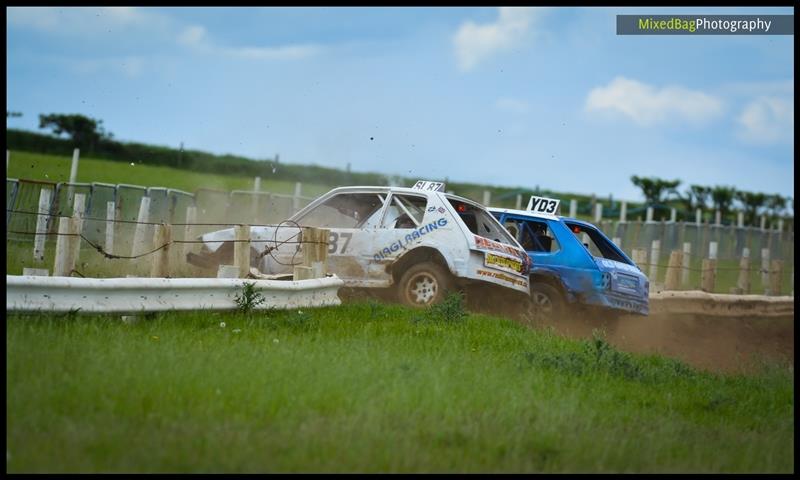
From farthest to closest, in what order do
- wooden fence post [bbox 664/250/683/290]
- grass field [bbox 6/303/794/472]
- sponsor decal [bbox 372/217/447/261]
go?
wooden fence post [bbox 664/250/683/290]
sponsor decal [bbox 372/217/447/261]
grass field [bbox 6/303/794/472]

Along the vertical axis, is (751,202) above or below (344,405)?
above

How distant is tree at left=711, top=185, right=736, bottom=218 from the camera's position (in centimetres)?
4350

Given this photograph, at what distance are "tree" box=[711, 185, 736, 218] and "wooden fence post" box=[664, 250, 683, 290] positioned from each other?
22.2 metres

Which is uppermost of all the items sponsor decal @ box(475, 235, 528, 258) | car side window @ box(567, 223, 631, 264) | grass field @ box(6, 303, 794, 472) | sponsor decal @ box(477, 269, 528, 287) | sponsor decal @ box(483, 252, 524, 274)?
car side window @ box(567, 223, 631, 264)

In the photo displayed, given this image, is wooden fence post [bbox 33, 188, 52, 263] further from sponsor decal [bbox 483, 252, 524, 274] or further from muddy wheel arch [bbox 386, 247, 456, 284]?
sponsor decal [bbox 483, 252, 524, 274]

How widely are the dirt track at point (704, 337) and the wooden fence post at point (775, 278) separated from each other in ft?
15.4

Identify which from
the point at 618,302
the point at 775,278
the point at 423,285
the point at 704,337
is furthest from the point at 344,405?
the point at 775,278

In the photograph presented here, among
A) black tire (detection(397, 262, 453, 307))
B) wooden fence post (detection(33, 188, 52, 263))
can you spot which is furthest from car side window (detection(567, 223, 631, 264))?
wooden fence post (detection(33, 188, 52, 263))

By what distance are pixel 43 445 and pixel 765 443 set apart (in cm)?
530

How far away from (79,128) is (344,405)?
39.7 meters

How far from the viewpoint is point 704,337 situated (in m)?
18.4

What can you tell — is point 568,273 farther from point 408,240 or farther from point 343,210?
point 343,210

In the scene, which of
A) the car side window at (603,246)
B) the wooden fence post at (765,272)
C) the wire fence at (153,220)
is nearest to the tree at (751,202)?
the wire fence at (153,220)

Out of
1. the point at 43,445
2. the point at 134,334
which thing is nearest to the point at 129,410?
the point at 43,445
